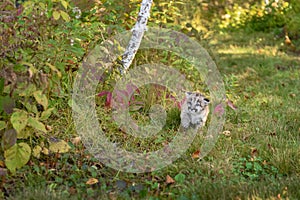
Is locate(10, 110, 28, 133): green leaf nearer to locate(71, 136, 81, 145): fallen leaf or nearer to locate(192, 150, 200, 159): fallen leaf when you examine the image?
locate(71, 136, 81, 145): fallen leaf

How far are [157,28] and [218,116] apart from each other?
1.27 m

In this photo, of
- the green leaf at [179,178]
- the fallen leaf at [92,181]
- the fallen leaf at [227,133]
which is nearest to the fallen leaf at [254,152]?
the fallen leaf at [227,133]

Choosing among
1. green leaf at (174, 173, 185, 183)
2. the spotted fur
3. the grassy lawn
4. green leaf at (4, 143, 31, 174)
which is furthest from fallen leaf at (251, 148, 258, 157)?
green leaf at (4, 143, 31, 174)

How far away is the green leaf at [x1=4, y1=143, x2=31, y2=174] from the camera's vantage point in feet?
9.93

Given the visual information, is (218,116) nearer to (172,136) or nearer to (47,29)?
(172,136)

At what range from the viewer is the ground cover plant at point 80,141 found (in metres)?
3.04

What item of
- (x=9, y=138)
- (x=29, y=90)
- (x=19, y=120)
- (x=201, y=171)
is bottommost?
(x=201, y=171)

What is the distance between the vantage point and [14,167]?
3.03 meters

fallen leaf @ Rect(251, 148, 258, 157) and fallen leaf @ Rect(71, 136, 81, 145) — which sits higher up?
fallen leaf @ Rect(71, 136, 81, 145)

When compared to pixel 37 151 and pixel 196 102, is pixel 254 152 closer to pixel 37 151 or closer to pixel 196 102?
pixel 196 102

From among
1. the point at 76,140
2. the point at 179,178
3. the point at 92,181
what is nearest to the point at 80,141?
the point at 76,140

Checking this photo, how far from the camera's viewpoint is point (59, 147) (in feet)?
10.7

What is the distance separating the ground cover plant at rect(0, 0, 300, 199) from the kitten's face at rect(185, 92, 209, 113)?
0.29 m

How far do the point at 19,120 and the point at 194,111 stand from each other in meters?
1.65
